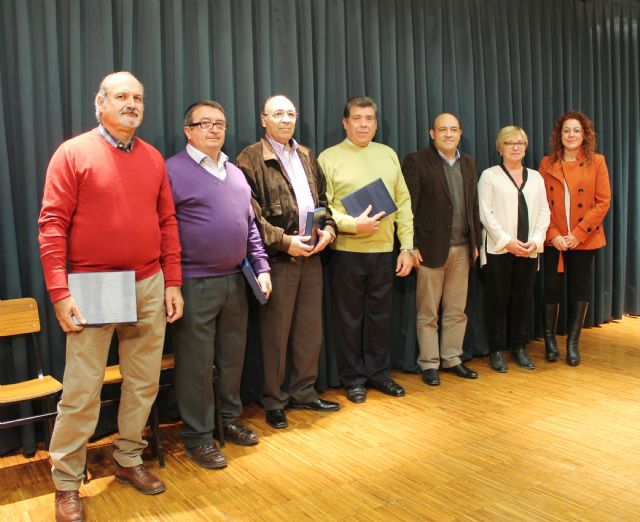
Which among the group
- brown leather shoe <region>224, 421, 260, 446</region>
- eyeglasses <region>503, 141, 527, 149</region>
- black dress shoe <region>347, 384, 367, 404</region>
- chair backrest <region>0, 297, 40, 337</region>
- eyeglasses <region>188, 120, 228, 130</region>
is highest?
eyeglasses <region>503, 141, 527, 149</region>

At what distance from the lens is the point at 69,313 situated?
229cm

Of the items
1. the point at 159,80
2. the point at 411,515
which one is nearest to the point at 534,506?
the point at 411,515

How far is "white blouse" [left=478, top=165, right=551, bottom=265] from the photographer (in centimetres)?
401

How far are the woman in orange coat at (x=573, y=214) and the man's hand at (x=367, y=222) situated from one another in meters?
1.49

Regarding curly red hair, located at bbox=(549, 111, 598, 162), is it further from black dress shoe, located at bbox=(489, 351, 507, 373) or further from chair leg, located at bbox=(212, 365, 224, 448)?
chair leg, located at bbox=(212, 365, 224, 448)

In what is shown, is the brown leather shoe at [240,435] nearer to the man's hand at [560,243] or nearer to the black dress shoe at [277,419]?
the black dress shoe at [277,419]

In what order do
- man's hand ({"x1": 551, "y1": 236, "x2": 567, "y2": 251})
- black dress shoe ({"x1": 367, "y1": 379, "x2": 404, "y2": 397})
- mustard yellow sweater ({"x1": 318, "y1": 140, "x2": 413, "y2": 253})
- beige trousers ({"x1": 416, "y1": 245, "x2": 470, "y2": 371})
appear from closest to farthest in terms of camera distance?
1. mustard yellow sweater ({"x1": 318, "y1": 140, "x2": 413, "y2": 253})
2. black dress shoe ({"x1": 367, "y1": 379, "x2": 404, "y2": 397})
3. beige trousers ({"x1": 416, "y1": 245, "x2": 470, "y2": 371})
4. man's hand ({"x1": 551, "y1": 236, "x2": 567, "y2": 251})

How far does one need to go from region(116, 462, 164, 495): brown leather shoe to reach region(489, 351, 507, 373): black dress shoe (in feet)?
7.70

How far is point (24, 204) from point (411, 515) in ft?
7.09

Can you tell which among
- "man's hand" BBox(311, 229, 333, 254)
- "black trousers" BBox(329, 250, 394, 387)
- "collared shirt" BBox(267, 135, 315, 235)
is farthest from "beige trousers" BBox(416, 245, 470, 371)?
"collared shirt" BBox(267, 135, 315, 235)

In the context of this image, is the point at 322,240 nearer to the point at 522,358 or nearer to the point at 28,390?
the point at 28,390

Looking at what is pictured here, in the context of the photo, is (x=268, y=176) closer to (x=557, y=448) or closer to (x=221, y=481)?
(x=221, y=481)

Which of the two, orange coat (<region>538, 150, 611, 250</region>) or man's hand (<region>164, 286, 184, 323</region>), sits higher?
orange coat (<region>538, 150, 611, 250</region>)

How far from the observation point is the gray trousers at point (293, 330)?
3230 mm
